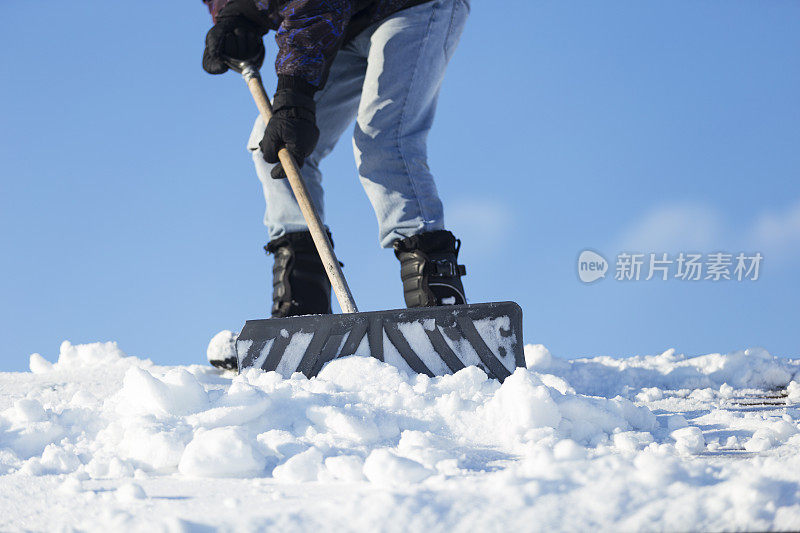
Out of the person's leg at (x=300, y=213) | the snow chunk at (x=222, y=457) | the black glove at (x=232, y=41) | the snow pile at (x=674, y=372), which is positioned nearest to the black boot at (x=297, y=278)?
the person's leg at (x=300, y=213)

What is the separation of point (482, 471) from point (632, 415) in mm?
737

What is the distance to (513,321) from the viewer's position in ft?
7.61

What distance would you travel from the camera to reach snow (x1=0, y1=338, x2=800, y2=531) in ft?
3.31

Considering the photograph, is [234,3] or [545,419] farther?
[234,3]

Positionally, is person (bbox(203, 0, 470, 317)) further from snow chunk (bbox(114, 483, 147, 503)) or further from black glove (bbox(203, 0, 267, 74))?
snow chunk (bbox(114, 483, 147, 503))

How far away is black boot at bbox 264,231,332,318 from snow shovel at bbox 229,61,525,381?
2.73 ft

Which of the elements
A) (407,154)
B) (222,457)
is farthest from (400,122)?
(222,457)

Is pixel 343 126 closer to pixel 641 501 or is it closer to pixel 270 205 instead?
pixel 270 205

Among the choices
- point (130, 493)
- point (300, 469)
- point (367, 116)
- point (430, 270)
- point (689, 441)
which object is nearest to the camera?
point (130, 493)

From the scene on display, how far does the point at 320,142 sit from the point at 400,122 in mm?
615

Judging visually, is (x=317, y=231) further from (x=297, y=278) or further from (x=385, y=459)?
(x=385, y=459)

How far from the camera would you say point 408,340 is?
7.43ft

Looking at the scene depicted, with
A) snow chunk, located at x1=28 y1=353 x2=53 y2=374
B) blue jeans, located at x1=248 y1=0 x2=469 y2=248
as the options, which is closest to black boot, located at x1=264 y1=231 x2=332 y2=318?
blue jeans, located at x1=248 y1=0 x2=469 y2=248

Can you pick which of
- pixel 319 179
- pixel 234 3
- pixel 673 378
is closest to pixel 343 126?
pixel 319 179
